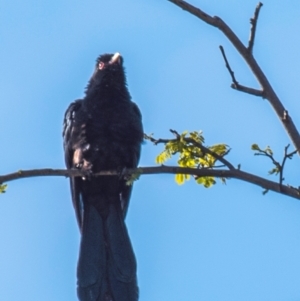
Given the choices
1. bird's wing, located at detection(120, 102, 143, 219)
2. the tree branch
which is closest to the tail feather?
bird's wing, located at detection(120, 102, 143, 219)

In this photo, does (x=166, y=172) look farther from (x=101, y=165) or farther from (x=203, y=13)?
(x=101, y=165)

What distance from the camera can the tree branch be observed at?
3992 millimetres

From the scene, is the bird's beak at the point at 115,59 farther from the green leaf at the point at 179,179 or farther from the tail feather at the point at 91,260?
the green leaf at the point at 179,179

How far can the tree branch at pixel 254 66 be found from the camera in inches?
157

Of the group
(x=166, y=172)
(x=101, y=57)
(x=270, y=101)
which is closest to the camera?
(x=270, y=101)

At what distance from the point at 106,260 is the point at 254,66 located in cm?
288

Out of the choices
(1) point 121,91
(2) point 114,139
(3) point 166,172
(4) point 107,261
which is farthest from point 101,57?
(3) point 166,172

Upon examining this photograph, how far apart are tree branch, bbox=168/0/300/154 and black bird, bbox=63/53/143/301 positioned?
248 cm

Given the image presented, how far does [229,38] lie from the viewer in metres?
4.23

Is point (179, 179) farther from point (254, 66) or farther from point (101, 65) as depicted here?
point (101, 65)

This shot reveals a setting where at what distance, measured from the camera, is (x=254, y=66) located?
4.16 m

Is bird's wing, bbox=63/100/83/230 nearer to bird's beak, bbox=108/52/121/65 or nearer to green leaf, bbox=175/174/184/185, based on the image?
bird's beak, bbox=108/52/121/65

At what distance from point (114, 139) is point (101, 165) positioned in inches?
11.1

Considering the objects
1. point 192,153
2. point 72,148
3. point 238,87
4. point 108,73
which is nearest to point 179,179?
point 192,153
